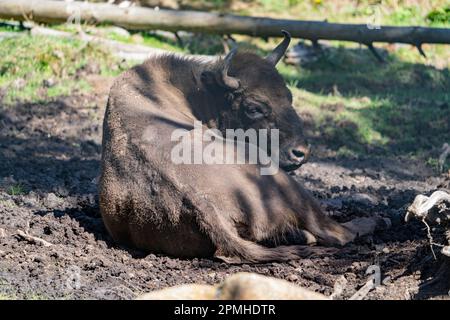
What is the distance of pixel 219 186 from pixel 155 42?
8327 mm

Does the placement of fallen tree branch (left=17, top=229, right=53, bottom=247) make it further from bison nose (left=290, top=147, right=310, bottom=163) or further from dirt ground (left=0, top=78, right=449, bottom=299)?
bison nose (left=290, top=147, right=310, bottom=163)

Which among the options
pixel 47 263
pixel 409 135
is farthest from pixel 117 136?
pixel 409 135

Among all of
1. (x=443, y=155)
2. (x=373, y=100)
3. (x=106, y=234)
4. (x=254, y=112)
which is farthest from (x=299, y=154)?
(x=373, y=100)

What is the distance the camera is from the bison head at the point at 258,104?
339 inches

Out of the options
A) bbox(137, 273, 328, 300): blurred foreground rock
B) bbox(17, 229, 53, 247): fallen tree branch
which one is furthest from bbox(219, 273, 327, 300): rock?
bbox(17, 229, 53, 247): fallen tree branch

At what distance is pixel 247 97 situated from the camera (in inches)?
342

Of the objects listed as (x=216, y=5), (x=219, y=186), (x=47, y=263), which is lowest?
(x=47, y=263)

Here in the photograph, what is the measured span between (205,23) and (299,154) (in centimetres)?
573

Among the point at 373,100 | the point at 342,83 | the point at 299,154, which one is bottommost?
the point at 299,154

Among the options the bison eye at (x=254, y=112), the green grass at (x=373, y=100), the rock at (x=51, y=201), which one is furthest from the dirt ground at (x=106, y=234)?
the bison eye at (x=254, y=112)

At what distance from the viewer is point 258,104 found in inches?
341

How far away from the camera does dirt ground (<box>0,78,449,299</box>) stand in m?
6.13

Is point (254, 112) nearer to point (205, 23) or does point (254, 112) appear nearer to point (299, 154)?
point (299, 154)
